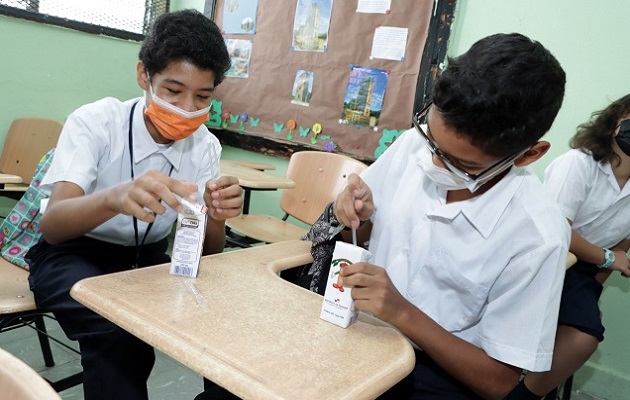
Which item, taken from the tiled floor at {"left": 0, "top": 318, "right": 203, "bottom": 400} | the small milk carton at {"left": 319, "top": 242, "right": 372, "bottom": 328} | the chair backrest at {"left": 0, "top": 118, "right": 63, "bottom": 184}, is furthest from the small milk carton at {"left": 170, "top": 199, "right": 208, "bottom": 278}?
the chair backrest at {"left": 0, "top": 118, "right": 63, "bottom": 184}

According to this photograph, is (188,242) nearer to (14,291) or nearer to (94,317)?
(94,317)

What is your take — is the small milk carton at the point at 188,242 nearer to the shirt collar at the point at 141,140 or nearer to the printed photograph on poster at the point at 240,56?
the shirt collar at the point at 141,140

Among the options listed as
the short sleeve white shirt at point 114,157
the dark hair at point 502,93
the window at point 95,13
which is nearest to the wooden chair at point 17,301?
the short sleeve white shirt at point 114,157

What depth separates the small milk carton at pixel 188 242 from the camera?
36.9 inches

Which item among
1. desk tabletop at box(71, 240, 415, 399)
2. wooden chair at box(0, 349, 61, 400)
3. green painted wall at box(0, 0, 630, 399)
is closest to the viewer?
wooden chair at box(0, 349, 61, 400)

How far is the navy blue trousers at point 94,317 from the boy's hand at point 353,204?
532 mm

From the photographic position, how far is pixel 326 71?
9.55 feet

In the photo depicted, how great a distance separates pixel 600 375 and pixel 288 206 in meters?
1.87

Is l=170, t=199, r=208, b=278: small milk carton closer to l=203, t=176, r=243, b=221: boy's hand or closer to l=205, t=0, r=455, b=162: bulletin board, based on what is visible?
l=203, t=176, r=243, b=221: boy's hand

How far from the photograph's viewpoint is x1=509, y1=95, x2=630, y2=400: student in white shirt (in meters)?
1.70

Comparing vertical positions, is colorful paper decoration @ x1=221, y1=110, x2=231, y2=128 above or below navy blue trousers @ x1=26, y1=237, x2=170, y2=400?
above

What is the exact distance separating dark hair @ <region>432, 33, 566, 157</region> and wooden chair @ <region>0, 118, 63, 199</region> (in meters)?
2.46

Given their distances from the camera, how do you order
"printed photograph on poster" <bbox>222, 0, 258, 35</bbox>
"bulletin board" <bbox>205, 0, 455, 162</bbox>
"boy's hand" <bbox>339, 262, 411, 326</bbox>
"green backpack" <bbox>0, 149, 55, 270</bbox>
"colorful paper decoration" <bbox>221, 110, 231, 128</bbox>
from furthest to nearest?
1. "colorful paper decoration" <bbox>221, 110, 231, 128</bbox>
2. "printed photograph on poster" <bbox>222, 0, 258, 35</bbox>
3. "bulletin board" <bbox>205, 0, 455, 162</bbox>
4. "green backpack" <bbox>0, 149, 55, 270</bbox>
5. "boy's hand" <bbox>339, 262, 411, 326</bbox>

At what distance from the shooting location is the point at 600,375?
2.36 meters
